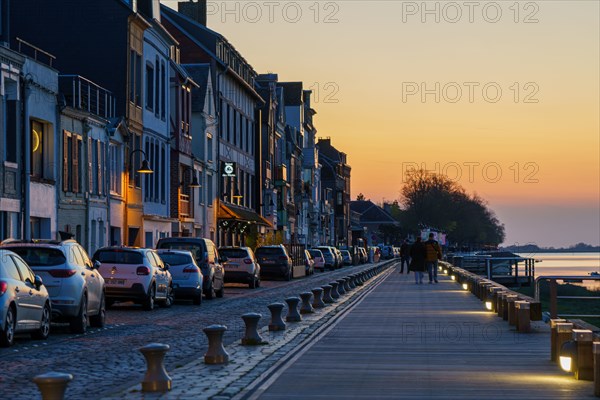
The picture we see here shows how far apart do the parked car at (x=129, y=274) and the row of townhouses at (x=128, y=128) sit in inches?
205

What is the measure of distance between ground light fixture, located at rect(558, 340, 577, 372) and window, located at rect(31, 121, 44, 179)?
86.0 ft

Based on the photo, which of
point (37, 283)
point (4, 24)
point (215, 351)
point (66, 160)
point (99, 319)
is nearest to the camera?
point (215, 351)

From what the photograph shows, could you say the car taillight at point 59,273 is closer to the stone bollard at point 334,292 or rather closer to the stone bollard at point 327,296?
the stone bollard at point 327,296

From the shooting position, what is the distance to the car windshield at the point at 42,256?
22766 millimetres

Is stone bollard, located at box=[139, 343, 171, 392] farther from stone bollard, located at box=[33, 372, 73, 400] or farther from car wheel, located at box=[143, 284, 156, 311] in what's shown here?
car wheel, located at box=[143, 284, 156, 311]

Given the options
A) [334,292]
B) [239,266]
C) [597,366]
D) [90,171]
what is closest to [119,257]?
[334,292]

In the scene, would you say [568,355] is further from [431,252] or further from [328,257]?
[328,257]

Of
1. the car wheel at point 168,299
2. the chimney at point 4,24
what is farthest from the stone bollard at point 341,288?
the chimney at point 4,24

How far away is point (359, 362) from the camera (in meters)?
16.3

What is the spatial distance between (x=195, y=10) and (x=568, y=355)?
71.3 m

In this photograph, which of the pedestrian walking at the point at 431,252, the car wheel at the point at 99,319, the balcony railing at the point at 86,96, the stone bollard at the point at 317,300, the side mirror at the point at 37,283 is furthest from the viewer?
the pedestrian walking at the point at 431,252

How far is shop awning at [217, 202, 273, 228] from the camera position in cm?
7344

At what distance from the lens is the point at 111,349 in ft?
63.2

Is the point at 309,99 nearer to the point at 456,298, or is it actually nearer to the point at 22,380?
the point at 456,298
